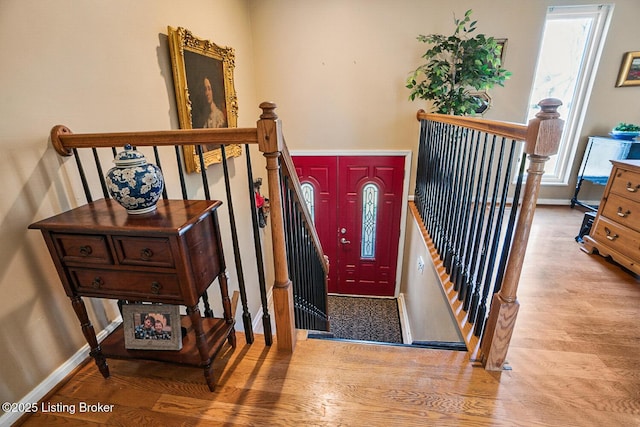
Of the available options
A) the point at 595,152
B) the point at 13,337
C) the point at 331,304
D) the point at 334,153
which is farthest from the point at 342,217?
the point at 13,337

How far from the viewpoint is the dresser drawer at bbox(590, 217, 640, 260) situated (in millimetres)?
1998

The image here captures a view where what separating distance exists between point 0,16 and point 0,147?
1.54 ft

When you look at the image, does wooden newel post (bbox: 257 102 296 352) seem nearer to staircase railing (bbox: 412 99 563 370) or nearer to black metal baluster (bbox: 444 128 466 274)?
staircase railing (bbox: 412 99 563 370)

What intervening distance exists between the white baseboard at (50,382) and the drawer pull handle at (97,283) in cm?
53

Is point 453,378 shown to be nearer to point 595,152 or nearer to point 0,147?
point 0,147

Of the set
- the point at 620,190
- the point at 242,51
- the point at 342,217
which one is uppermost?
the point at 242,51

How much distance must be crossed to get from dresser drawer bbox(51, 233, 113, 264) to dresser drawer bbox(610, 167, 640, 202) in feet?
10.2

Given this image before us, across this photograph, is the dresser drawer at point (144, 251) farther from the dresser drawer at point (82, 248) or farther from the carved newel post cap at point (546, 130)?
the carved newel post cap at point (546, 130)

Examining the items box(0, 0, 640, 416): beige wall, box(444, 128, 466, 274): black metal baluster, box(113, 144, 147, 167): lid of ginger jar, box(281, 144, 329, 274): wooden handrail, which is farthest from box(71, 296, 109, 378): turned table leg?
box(444, 128, 466, 274): black metal baluster

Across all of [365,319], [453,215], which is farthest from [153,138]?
[365,319]

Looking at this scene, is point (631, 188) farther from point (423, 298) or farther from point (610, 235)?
point (423, 298)

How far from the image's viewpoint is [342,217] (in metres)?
3.96

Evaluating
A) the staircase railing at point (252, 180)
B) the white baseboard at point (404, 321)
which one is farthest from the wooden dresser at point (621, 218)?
the staircase railing at point (252, 180)

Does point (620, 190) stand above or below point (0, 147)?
below
